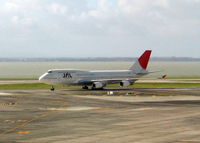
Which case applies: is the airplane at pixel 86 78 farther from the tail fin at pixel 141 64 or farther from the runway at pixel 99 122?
the runway at pixel 99 122

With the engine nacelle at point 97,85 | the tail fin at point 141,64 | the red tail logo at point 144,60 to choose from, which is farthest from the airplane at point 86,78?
the red tail logo at point 144,60

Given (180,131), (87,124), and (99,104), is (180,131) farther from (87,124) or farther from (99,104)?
(99,104)

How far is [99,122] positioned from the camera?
32.6 m

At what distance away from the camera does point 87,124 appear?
3159 centimetres

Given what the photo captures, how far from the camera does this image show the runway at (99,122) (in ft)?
84.2

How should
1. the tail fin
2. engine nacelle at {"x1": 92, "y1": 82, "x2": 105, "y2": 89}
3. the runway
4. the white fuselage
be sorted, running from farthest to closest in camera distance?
1. the tail fin
2. engine nacelle at {"x1": 92, "y1": 82, "x2": 105, "y2": 89}
3. the white fuselage
4. the runway

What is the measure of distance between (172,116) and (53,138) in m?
15.7

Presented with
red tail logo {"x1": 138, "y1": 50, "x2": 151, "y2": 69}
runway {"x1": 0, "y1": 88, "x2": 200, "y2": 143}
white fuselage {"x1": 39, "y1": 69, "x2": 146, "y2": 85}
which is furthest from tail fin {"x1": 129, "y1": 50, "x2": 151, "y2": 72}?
runway {"x1": 0, "y1": 88, "x2": 200, "y2": 143}

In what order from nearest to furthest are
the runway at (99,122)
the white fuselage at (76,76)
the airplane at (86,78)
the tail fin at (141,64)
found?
the runway at (99,122) → the white fuselage at (76,76) → the airplane at (86,78) → the tail fin at (141,64)

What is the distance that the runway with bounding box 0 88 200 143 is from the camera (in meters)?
25.7

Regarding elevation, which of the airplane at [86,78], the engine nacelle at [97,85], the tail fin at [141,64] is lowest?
the engine nacelle at [97,85]

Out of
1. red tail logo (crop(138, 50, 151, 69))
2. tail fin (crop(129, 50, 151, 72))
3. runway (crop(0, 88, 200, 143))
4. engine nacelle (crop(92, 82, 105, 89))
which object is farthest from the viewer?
red tail logo (crop(138, 50, 151, 69))

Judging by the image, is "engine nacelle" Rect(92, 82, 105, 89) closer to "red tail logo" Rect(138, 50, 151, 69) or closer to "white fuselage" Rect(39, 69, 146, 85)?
"white fuselage" Rect(39, 69, 146, 85)

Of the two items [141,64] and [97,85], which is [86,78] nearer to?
[97,85]
